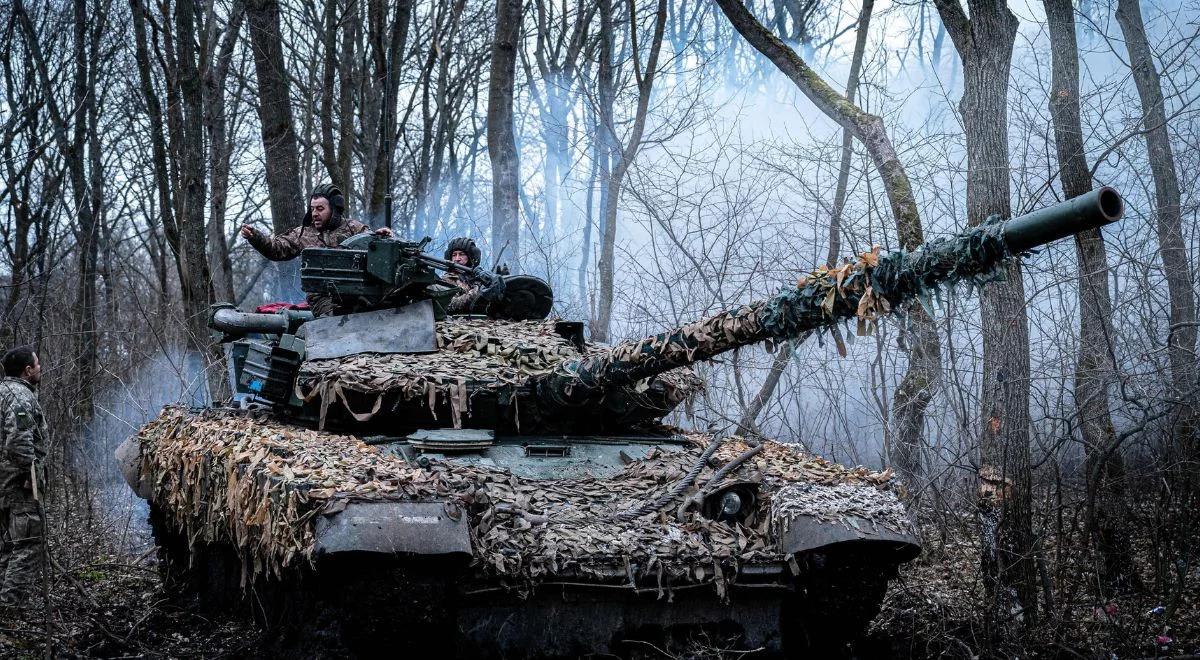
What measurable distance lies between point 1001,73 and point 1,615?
7.49 m

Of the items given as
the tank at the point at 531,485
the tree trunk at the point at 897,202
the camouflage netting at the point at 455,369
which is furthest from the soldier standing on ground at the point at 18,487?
the tree trunk at the point at 897,202

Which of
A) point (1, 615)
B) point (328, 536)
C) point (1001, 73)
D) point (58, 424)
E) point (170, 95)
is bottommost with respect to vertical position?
point (1, 615)

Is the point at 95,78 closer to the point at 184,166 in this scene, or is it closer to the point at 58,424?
the point at 184,166

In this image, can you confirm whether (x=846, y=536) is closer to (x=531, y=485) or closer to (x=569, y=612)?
(x=569, y=612)

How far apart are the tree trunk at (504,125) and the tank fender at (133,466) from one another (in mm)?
6403

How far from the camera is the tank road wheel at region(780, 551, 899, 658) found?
5.78 meters

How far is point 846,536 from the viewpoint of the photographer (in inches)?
219

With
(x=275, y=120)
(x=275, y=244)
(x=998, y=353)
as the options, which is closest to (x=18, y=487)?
(x=275, y=244)

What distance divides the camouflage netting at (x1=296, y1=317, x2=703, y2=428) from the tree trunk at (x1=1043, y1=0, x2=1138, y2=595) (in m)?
2.91

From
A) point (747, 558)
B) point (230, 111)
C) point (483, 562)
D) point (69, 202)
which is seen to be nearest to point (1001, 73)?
A: point (747, 558)

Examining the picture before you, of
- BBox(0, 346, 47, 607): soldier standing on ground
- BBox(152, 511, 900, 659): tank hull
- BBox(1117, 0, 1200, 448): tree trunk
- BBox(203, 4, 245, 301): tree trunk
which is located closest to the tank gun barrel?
BBox(152, 511, 900, 659): tank hull

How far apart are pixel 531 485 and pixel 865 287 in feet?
7.07

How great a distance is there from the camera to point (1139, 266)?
9094mm

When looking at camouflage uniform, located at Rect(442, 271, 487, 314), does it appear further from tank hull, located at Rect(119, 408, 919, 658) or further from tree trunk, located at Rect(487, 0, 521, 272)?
tree trunk, located at Rect(487, 0, 521, 272)
